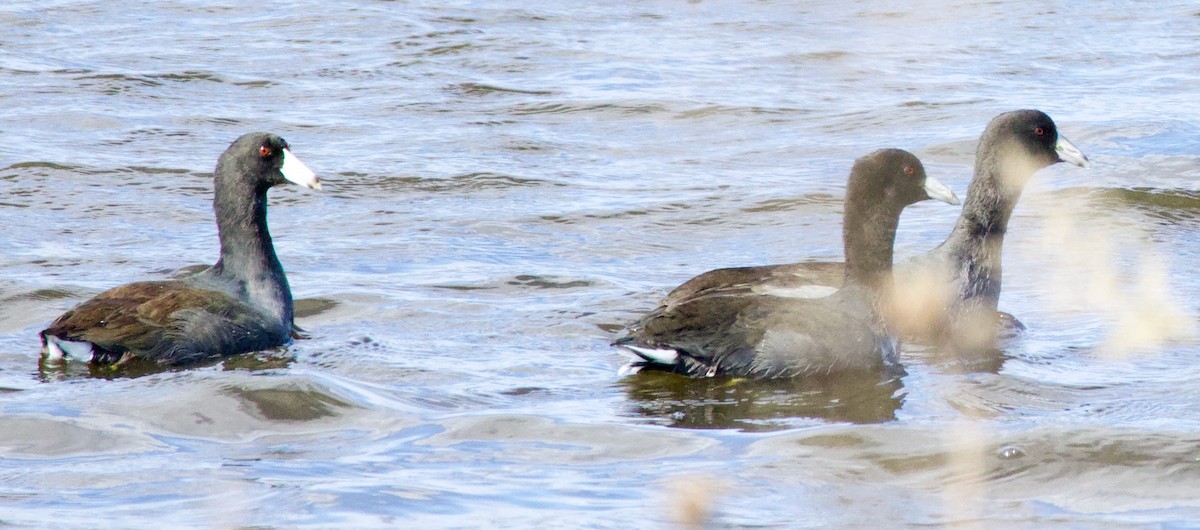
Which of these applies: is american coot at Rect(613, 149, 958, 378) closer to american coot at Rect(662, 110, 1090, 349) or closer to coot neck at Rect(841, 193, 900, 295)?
coot neck at Rect(841, 193, 900, 295)

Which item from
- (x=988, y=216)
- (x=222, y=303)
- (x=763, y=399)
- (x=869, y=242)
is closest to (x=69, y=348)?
(x=222, y=303)

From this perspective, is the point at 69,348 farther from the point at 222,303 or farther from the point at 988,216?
the point at 988,216

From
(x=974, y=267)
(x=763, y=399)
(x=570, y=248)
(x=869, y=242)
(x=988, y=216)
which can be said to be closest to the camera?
(x=763, y=399)

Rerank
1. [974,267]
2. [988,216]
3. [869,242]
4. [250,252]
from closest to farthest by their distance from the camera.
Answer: [869,242], [250,252], [974,267], [988,216]

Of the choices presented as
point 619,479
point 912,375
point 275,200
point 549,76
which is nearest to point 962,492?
point 619,479

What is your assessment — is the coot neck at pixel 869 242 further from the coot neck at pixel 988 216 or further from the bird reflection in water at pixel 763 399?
the coot neck at pixel 988 216

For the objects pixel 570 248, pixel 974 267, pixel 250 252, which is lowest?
pixel 570 248

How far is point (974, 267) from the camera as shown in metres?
8.60

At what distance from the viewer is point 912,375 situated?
7555mm

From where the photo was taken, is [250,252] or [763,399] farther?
[250,252]

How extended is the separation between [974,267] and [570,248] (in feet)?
8.32

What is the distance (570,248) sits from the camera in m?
10.2

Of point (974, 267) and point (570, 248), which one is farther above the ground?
point (974, 267)

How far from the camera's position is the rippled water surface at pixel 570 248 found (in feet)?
18.9
